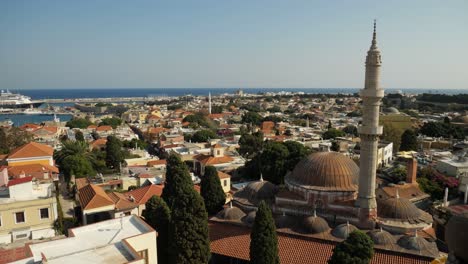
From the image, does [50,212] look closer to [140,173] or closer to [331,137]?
[140,173]

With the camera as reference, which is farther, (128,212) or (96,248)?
(128,212)

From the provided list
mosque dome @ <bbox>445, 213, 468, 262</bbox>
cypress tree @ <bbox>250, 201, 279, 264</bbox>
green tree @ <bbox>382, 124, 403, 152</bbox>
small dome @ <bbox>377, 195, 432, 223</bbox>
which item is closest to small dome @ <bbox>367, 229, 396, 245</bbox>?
small dome @ <bbox>377, 195, 432, 223</bbox>

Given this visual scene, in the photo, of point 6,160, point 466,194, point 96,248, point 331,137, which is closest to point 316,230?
point 96,248

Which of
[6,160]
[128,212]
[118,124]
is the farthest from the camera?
[118,124]

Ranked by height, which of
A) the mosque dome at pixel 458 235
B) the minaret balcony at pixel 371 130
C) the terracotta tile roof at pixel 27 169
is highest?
the mosque dome at pixel 458 235

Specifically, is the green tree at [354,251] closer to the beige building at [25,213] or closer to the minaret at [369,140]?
the minaret at [369,140]

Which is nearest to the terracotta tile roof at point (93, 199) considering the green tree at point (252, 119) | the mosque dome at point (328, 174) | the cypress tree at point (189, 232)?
the cypress tree at point (189, 232)

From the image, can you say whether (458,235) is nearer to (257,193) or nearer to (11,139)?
(257,193)

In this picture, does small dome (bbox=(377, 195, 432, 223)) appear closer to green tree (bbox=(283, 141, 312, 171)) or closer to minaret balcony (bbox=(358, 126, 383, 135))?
minaret balcony (bbox=(358, 126, 383, 135))
